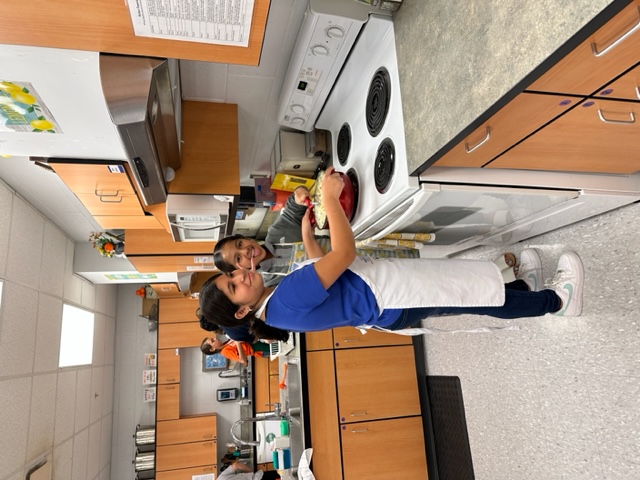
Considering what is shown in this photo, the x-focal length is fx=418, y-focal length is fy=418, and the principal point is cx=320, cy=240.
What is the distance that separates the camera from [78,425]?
448 cm

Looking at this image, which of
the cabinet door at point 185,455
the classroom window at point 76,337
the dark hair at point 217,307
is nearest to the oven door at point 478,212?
the dark hair at point 217,307

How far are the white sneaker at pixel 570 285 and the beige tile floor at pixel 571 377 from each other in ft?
0.24

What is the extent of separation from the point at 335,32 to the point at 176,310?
204 inches

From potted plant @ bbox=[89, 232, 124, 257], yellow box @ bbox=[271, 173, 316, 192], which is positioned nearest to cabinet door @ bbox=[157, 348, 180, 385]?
potted plant @ bbox=[89, 232, 124, 257]

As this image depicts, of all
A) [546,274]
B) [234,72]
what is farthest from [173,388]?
[546,274]

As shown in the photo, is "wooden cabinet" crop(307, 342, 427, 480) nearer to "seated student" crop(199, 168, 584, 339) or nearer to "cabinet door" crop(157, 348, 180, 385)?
"seated student" crop(199, 168, 584, 339)

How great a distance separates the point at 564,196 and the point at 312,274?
1.06 meters

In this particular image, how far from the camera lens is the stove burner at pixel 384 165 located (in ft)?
A: 6.03

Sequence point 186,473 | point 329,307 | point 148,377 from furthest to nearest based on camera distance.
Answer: point 148,377, point 186,473, point 329,307

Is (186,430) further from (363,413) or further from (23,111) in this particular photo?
(23,111)

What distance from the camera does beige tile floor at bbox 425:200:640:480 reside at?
1.72 meters

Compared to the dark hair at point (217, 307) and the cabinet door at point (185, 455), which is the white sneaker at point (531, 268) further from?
the cabinet door at point (185, 455)

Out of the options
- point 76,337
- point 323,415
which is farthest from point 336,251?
point 76,337

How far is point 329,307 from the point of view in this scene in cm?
166
